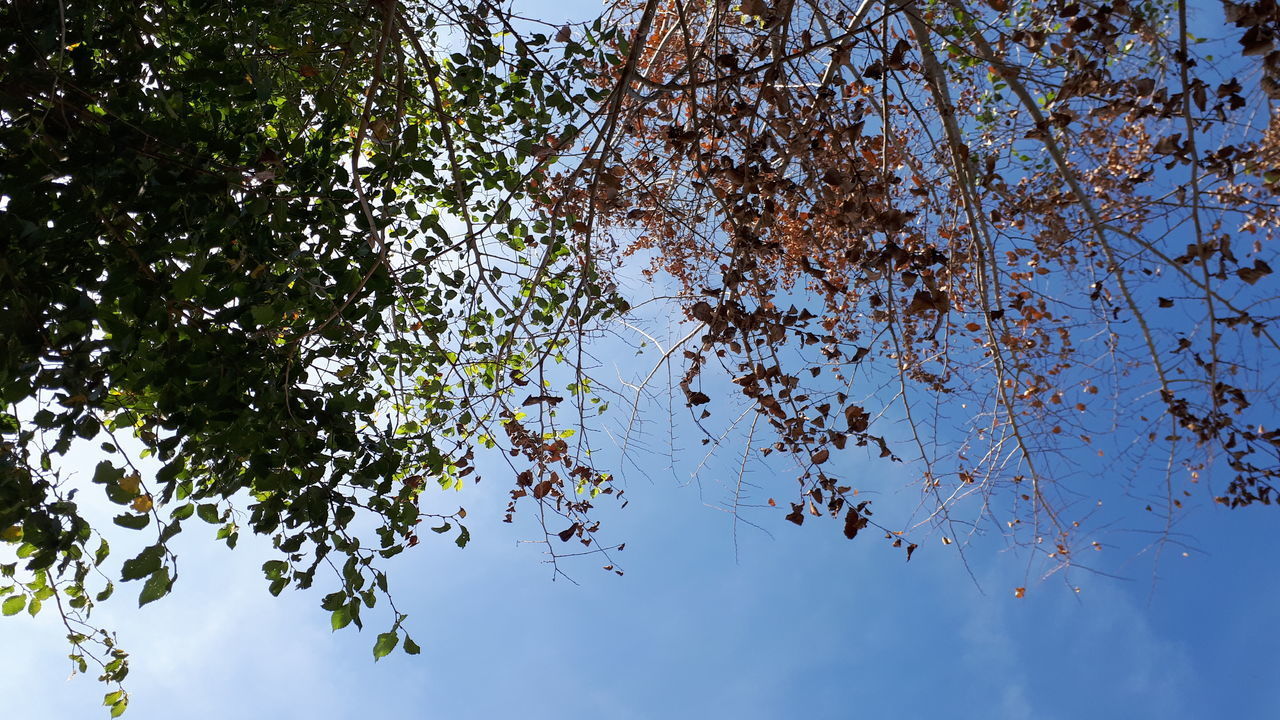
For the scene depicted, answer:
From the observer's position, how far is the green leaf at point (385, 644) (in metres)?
1.93

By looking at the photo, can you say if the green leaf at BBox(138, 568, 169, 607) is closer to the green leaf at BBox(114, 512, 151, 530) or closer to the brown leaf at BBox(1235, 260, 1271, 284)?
the green leaf at BBox(114, 512, 151, 530)

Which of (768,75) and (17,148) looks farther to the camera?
(768,75)

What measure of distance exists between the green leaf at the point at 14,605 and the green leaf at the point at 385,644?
117cm

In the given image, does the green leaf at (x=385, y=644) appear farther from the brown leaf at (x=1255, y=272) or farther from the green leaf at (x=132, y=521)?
the brown leaf at (x=1255, y=272)

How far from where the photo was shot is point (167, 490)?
1.76m

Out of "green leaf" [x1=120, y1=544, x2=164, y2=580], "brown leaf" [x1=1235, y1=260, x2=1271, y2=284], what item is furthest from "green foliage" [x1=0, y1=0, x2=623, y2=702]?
"brown leaf" [x1=1235, y1=260, x2=1271, y2=284]

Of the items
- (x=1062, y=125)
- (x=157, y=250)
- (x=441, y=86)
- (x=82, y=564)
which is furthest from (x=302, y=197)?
(x=1062, y=125)

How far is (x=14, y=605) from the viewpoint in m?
2.30

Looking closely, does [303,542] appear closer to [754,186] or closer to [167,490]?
[167,490]

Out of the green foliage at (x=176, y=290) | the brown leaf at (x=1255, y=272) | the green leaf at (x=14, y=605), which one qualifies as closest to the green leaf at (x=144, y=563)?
the green foliage at (x=176, y=290)

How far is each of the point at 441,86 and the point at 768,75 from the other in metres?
2.62

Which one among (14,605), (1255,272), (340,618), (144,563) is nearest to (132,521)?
(144,563)

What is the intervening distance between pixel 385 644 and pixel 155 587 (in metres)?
0.55

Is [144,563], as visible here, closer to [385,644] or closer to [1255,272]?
[385,644]
